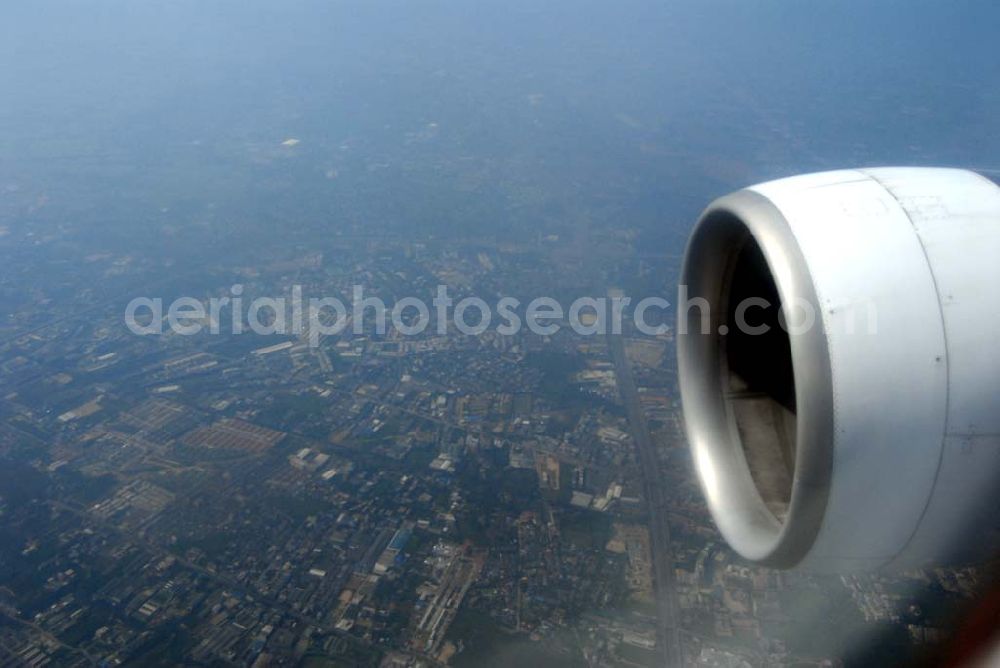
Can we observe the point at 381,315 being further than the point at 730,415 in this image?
Yes

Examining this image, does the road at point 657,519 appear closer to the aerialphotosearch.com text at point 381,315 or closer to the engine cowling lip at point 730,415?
the aerialphotosearch.com text at point 381,315

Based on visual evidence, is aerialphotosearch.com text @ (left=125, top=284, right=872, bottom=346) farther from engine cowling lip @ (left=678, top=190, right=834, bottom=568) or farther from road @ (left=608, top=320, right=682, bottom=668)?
engine cowling lip @ (left=678, top=190, right=834, bottom=568)

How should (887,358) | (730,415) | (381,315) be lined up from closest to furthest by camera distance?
(887,358) < (730,415) < (381,315)

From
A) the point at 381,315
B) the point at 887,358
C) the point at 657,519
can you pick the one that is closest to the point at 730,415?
the point at 887,358

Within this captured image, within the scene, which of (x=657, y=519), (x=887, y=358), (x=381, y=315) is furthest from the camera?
(x=381, y=315)

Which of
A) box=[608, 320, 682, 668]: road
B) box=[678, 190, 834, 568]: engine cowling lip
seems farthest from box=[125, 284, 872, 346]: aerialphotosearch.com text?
box=[678, 190, 834, 568]: engine cowling lip

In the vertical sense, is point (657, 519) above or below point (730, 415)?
below

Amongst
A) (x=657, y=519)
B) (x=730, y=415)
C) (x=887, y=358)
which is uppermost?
(x=887, y=358)

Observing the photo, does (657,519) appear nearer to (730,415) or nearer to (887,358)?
(730,415)
